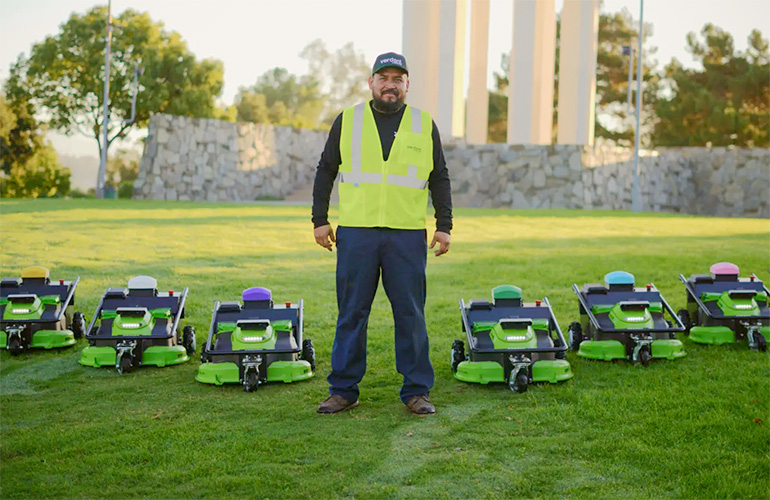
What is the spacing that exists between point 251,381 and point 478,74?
110 ft

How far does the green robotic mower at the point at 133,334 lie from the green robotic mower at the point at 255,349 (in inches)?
18.8

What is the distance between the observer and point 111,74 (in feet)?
149

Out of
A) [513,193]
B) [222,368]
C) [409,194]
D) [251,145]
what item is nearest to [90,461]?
[222,368]

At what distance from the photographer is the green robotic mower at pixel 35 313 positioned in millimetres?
6902

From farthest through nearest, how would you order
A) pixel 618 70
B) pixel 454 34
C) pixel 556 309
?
pixel 618 70 < pixel 454 34 < pixel 556 309

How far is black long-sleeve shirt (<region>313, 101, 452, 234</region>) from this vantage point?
552 cm

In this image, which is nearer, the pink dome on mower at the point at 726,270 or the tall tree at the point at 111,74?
the pink dome on mower at the point at 726,270

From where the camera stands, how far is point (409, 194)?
5480 mm

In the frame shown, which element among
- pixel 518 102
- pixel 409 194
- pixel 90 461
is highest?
pixel 518 102

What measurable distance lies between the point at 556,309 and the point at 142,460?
18.2 feet

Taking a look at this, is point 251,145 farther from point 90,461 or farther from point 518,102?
point 90,461

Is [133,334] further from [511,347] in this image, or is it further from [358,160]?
[511,347]

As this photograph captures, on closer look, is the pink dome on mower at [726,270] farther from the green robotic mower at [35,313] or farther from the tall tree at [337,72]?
the tall tree at [337,72]

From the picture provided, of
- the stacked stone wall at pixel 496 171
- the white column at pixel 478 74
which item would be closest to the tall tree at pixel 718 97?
the stacked stone wall at pixel 496 171
